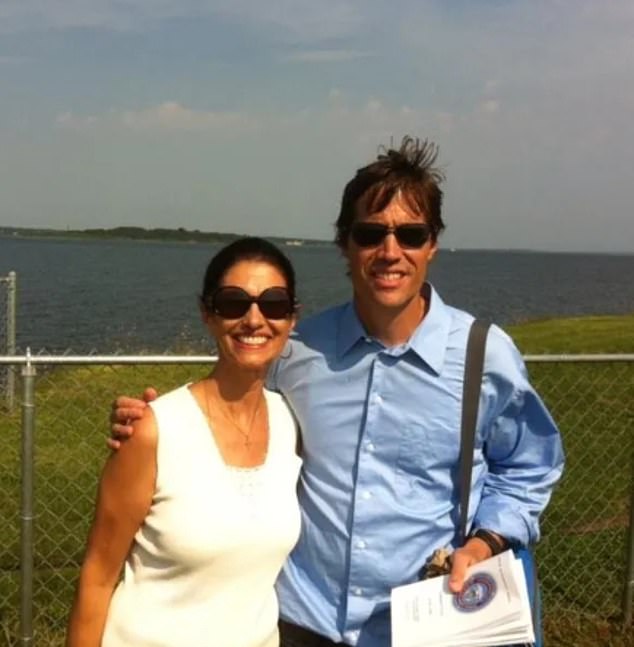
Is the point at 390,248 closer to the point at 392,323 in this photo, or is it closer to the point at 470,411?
the point at 392,323

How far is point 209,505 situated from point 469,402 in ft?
2.47

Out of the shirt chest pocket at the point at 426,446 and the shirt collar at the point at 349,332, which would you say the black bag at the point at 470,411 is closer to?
the shirt chest pocket at the point at 426,446

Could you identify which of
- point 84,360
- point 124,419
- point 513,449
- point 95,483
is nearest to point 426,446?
point 513,449

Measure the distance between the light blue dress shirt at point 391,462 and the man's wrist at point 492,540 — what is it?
2 cm

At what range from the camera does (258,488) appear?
242 cm

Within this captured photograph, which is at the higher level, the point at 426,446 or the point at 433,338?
the point at 433,338

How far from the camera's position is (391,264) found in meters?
2.50

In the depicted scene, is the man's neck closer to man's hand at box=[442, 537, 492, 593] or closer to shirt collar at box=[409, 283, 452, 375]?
shirt collar at box=[409, 283, 452, 375]

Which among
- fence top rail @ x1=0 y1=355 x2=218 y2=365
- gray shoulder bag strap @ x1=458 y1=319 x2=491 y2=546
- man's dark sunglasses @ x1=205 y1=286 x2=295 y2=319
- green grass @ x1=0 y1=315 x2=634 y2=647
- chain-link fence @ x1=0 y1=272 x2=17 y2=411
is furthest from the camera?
chain-link fence @ x1=0 y1=272 x2=17 y2=411

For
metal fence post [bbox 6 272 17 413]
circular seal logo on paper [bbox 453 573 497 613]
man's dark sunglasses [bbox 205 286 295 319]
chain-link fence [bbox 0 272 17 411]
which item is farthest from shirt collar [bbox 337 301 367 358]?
metal fence post [bbox 6 272 17 413]

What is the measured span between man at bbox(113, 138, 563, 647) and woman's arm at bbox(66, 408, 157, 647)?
20.6 inches

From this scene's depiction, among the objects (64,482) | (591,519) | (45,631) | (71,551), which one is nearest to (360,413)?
(45,631)

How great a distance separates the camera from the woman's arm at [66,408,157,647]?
7.47 feet

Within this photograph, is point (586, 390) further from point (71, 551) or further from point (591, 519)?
point (71, 551)
